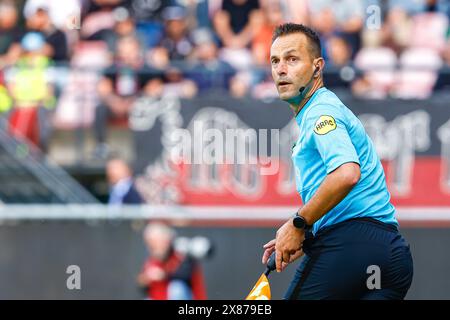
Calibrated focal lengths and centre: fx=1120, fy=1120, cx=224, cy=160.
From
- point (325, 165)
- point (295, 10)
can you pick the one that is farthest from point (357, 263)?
point (295, 10)

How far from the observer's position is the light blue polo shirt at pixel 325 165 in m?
5.64

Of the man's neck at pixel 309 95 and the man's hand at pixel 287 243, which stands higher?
the man's neck at pixel 309 95

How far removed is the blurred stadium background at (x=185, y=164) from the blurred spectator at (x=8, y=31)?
1.22 feet

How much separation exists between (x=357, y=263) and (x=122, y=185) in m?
7.75

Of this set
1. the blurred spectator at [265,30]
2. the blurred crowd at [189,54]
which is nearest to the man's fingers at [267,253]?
the blurred crowd at [189,54]

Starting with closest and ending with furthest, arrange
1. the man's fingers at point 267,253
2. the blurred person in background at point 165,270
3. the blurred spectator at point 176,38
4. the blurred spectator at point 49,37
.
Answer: the man's fingers at point 267,253 → the blurred person in background at point 165,270 → the blurred spectator at point 49,37 → the blurred spectator at point 176,38

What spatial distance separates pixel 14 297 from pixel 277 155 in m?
3.61

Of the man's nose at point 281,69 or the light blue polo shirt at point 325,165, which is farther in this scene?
the man's nose at point 281,69

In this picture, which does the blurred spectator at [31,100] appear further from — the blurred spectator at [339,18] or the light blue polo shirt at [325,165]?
the light blue polo shirt at [325,165]

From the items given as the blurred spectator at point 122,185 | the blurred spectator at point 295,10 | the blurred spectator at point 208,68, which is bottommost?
the blurred spectator at point 122,185

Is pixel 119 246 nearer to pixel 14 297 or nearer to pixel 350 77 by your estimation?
pixel 14 297

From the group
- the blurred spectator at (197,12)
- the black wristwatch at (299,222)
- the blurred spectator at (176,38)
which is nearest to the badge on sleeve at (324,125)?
the black wristwatch at (299,222)

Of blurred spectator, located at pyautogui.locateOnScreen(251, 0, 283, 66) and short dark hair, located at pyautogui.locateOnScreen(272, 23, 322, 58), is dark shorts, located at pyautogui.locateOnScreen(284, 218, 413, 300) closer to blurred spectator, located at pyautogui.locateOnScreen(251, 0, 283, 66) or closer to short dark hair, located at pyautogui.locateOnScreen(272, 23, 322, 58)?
short dark hair, located at pyautogui.locateOnScreen(272, 23, 322, 58)

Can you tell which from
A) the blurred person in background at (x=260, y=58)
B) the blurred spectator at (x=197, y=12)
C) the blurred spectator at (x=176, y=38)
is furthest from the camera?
the blurred spectator at (x=197, y=12)
